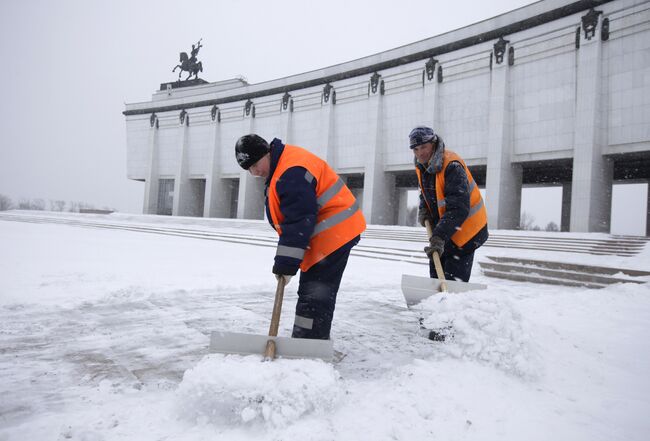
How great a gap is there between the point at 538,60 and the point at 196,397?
22.8 m

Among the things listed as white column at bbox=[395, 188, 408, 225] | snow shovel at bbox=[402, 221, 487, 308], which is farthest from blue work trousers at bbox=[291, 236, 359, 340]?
white column at bbox=[395, 188, 408, 225]

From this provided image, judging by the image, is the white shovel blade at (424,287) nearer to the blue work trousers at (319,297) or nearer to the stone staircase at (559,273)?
the blue work trousers at (319,297)

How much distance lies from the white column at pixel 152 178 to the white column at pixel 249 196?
37.0 feet

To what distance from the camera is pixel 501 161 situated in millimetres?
19547

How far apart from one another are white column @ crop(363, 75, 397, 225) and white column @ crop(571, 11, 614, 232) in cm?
1122

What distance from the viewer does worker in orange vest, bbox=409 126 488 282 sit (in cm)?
303

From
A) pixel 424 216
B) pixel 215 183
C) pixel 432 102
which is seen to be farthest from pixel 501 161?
pixel 215 183

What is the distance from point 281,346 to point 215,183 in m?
33.2

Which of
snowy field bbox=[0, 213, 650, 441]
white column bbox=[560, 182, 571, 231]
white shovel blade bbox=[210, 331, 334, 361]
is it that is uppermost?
white column bbox=[560, 182, 571, 231]

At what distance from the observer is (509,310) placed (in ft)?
8.14

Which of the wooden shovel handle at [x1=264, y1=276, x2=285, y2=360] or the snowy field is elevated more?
the wooden shovel handle at [x1=264, y1=276, x2=285, y2=360]

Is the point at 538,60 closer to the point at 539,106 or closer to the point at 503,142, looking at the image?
the point at 539,106

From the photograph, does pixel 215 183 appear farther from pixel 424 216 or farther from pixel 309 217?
pixel 309 217

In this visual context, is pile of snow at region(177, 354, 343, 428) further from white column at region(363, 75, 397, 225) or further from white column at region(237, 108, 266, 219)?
white column at region(237, 108, 266, 219)
